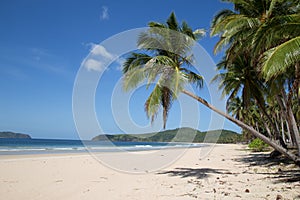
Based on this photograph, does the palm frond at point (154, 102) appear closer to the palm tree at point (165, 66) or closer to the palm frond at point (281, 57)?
the palm tree at point (165, 66)

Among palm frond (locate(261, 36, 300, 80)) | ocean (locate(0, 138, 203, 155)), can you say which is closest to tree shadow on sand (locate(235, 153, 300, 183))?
palm frond (locate(261, 36, 300, 80))

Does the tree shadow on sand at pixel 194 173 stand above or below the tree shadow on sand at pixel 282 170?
below

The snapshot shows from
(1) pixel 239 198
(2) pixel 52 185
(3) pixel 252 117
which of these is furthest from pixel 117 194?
(3) pixel 252 117

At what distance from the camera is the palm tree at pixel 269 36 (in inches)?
197

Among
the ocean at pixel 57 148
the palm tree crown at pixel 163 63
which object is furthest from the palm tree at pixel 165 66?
the ocean at pixel 57 148

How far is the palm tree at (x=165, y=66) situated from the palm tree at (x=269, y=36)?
1.22m

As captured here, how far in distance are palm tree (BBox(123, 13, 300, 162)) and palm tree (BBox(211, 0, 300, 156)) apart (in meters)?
1.22

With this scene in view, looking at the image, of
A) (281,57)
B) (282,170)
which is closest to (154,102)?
(281,57)

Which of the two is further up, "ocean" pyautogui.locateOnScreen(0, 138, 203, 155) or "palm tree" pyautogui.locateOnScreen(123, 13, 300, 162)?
"palm tree" pyautogui.locateOnScreen(123, 13, 300, 162)

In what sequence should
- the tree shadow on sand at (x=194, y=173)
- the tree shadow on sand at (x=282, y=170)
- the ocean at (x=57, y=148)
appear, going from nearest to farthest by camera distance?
the tree shadow on sand at (x=282, y=170)
the tree shadow on sand at (x=194, y=173)
the ocean at (x=57, y=148)

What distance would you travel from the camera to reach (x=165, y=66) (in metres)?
7.91

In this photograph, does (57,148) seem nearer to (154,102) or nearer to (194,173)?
(194,173)

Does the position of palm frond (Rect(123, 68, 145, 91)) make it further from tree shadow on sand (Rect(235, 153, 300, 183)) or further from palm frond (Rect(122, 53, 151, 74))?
tree shadow on sand (Rect(235, 153, 300, 183))

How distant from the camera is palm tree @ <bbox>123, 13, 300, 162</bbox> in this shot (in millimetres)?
7730
